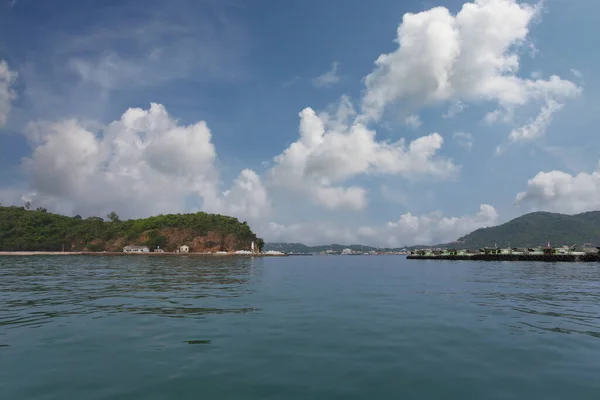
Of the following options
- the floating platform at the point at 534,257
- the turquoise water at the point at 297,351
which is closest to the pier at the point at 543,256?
the floating platform at the point at 534,257

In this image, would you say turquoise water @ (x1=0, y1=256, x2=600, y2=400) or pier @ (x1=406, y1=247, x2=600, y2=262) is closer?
turquoise water @ (x1=0, y1=256, x2=600, y2=400)

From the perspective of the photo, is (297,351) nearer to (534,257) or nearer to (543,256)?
(543,256)

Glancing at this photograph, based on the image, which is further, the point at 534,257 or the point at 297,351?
the point at 534,257

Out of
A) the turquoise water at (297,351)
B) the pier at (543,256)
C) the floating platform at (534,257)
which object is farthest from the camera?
the pier at (543,256)

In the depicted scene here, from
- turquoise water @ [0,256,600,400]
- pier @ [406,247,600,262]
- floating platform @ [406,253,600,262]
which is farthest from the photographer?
pier @ [406,247,600,262]

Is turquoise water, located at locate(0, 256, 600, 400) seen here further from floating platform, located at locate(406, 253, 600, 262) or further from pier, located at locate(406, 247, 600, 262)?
pier, located at locate(406, 247, 600, 262)

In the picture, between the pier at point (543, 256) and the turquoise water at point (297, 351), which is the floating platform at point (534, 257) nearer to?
the pier at point (543, 256)

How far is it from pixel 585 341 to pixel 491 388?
28.4 feet

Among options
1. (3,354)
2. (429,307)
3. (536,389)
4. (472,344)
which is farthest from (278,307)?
(536,389)

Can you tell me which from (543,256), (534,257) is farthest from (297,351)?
(534,257)

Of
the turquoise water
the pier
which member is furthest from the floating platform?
the turquoise water

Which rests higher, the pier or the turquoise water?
the turquoise water

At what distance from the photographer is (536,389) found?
9430 mm

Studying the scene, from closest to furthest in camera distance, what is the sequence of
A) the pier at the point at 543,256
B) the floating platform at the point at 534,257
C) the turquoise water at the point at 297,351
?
the turquoise water at the point at 297,351
the floating platform at the point at 534,257
the pier at the point at 543,256
